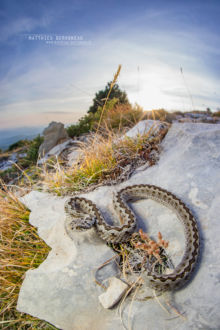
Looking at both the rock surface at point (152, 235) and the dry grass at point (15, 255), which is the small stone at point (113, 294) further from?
the dry grass at point (15, 255)

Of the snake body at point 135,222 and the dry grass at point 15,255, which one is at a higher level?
the snake body at point 135,222

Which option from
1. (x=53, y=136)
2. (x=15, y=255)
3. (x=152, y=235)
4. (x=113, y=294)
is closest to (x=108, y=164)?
(x=152, y=235)

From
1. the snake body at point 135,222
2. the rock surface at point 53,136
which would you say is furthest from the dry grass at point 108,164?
the rock surface at point 53,136

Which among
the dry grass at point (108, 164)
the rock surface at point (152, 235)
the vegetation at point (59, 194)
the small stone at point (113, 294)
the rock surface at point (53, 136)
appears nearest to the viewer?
the rock surface at point (152, 235)

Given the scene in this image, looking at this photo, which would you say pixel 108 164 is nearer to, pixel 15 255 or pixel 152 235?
pixel 152 235

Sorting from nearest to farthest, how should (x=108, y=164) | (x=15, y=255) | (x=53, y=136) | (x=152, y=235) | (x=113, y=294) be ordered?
(x=113, y=294) < (x=152, y=235) < (x=15, y=255) < (x=108, y=164) < (x=53, y=136)

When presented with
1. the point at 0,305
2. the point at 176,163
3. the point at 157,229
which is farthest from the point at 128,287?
the point at 176,163
